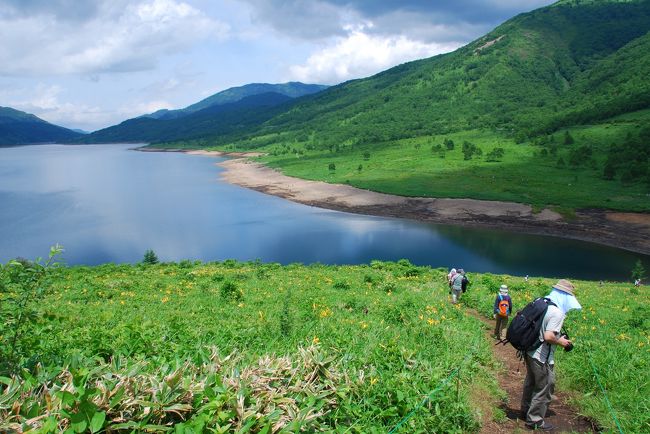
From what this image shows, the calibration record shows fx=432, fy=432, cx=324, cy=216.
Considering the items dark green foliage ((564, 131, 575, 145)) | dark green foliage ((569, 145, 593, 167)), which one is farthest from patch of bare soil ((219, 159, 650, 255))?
dark green foliage ((564, 131, 575, 145))

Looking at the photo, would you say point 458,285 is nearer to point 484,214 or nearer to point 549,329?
point 549,329

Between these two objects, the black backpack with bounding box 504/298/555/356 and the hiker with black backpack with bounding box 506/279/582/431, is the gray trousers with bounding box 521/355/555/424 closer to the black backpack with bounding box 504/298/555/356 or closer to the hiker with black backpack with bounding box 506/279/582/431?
the hiker with black backpack with bounding box 506/279/582/431

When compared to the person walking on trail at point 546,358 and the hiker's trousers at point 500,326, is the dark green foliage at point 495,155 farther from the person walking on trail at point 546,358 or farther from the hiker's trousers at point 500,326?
the person walking on trail at point 546,358

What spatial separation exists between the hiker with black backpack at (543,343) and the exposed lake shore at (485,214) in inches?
2554

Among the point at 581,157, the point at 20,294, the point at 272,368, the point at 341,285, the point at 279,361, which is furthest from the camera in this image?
the point at 581,157

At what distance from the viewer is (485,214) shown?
259 feet

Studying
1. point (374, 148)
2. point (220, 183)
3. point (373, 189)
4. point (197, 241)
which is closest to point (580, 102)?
point (374, 148)

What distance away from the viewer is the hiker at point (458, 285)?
59.8ft

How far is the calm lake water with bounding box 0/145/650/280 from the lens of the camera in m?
55.6

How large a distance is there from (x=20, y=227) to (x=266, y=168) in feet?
292

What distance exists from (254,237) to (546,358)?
5989 cm

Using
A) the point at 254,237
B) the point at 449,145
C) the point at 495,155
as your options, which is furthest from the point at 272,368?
the point at 449,145

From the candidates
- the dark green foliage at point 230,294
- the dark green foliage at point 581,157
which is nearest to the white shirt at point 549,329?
the dark green foliage at point 230,294

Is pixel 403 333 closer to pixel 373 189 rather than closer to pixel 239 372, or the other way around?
pixel 239 372
